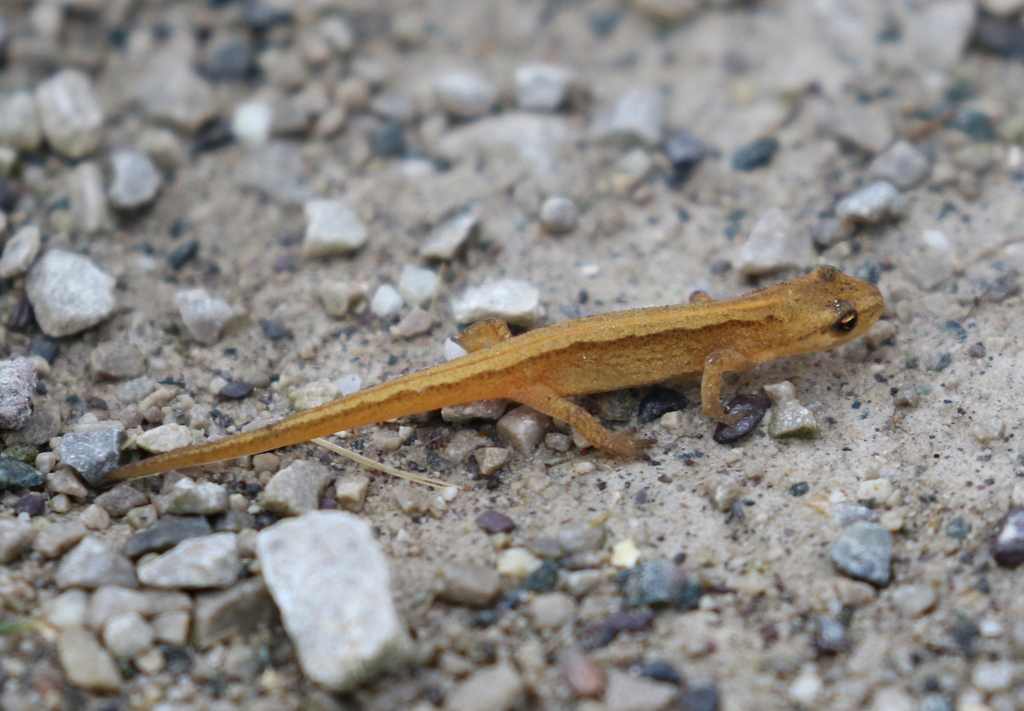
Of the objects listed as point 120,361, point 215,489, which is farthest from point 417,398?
point 120,361

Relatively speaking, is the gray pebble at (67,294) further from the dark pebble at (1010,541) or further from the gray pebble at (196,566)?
the dark pebble at (1010,541)

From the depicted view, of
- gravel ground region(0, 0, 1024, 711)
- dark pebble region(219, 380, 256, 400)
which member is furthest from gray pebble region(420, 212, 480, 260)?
dark pebble region(219, 380, 256, 400)

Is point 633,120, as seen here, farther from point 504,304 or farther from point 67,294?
point 67,294

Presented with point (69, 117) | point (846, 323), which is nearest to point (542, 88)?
point (846, 323)

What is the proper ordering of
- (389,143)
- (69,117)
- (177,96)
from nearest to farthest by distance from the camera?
(69,117) → (389,143) → (177,96)

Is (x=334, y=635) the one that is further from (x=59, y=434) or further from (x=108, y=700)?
(x=59, y=434)

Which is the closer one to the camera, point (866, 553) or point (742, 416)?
point (866, 553)

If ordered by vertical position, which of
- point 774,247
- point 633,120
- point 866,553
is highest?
point 633,120
